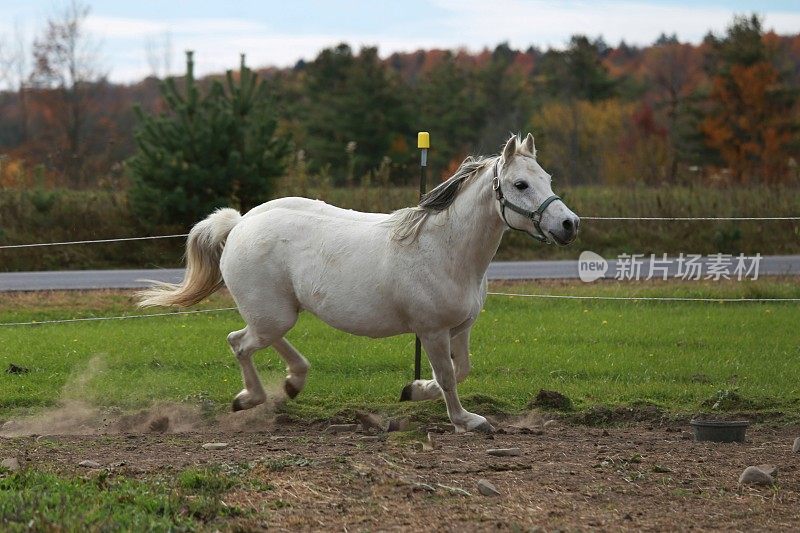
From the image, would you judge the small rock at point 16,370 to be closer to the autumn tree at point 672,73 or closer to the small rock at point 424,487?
the small rock at point 424,487

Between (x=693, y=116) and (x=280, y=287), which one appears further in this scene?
(x=693, y=116)

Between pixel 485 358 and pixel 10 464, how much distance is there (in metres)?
5.62

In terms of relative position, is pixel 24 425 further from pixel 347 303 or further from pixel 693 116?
pixel 693 116

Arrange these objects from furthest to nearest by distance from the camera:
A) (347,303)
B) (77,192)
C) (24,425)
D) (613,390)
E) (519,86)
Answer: (519,86), (77,192), (613,390), (24,425), (347,303)

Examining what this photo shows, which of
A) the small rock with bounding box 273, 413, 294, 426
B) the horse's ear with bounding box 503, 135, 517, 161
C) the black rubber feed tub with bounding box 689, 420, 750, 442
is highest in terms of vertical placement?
the horse's ear with bounding box 503, 135, 517, 161

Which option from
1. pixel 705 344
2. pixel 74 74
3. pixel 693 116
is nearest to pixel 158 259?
pixel 705 344

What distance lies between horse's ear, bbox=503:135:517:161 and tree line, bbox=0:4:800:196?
20102mm

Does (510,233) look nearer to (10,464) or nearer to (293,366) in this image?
(293,366)

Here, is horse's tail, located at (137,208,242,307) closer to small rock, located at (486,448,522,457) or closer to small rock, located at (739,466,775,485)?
small rock, located at (486,448,522,457)

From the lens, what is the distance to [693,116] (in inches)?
1517

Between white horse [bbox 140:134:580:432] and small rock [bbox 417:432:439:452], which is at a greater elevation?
white horse [bbox 140:134:580:432]

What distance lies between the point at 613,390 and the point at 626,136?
3809cm

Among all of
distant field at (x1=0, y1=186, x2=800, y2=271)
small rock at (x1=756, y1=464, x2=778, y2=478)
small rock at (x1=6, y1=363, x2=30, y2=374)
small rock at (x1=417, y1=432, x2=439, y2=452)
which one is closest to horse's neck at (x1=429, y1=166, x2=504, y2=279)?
small rock at (x1=417, y1=432, x2=439, y2=452)

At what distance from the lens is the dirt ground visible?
17.7ft
